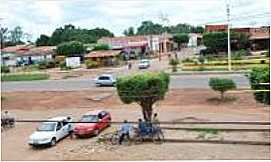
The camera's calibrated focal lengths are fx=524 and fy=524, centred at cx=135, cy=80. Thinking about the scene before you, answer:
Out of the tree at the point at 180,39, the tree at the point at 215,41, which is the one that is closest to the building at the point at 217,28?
the tree at the point at 215,41

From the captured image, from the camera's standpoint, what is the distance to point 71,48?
43.9 feet

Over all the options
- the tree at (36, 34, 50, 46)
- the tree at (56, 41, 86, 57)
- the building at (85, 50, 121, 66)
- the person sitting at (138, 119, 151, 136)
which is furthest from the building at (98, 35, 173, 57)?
the person sitting at (138, 119, 151, 136)

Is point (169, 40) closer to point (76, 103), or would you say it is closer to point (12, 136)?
point (76, 103)

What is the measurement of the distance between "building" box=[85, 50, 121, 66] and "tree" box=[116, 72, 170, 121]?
8166 millimetres

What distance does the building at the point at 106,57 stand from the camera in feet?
50.8

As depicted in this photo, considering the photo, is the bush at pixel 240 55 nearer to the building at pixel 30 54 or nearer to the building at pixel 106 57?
the building at pixel 106 57

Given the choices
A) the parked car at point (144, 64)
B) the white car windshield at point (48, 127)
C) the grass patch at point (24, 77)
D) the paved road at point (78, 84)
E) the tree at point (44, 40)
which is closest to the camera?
the white car windshield at point (48, 127)

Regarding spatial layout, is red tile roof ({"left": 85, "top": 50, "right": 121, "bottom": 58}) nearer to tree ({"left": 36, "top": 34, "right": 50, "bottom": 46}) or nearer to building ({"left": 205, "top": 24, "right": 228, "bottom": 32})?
tree ({"left": 36, "top": 34, "right": 50, "bottom": 46})

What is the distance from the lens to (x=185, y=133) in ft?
23.6

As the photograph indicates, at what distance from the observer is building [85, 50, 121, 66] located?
50.8ft

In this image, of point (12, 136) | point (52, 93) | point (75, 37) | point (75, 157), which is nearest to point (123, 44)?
point (75, 37)

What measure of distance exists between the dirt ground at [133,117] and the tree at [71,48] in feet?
5.85

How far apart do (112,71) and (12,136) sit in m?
6.88

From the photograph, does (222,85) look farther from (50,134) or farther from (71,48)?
(71,48)
